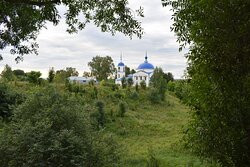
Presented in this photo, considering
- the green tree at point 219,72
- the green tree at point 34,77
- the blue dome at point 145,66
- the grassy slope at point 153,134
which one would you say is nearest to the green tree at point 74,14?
the green tree at point 219,72

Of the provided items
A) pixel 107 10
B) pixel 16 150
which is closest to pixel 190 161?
pixel 16 150

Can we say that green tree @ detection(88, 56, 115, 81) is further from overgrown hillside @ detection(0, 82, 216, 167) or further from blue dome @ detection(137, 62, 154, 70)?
overgrown hillside @ detection(0, 82, 216, 167)

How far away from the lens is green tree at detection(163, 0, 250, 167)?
462 centimetres

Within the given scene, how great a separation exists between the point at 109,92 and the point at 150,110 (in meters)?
3.68

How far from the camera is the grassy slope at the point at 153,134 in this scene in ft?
55.8

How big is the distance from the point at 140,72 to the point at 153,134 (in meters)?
31.6

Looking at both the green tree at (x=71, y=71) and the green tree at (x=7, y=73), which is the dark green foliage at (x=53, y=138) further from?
the green tree at (x=71, y=71)

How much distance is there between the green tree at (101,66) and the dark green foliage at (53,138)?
37.3 metres

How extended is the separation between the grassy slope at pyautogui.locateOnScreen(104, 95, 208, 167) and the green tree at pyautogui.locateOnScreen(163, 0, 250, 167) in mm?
8616

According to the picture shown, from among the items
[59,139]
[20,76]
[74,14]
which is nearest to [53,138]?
[59,139]

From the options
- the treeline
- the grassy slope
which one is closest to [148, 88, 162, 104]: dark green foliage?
the grassy slope

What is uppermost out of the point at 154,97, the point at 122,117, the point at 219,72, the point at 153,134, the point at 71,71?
the point at 71,71

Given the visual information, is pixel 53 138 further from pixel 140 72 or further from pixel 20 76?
pixel 140 72

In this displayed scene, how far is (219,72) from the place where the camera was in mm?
5020
